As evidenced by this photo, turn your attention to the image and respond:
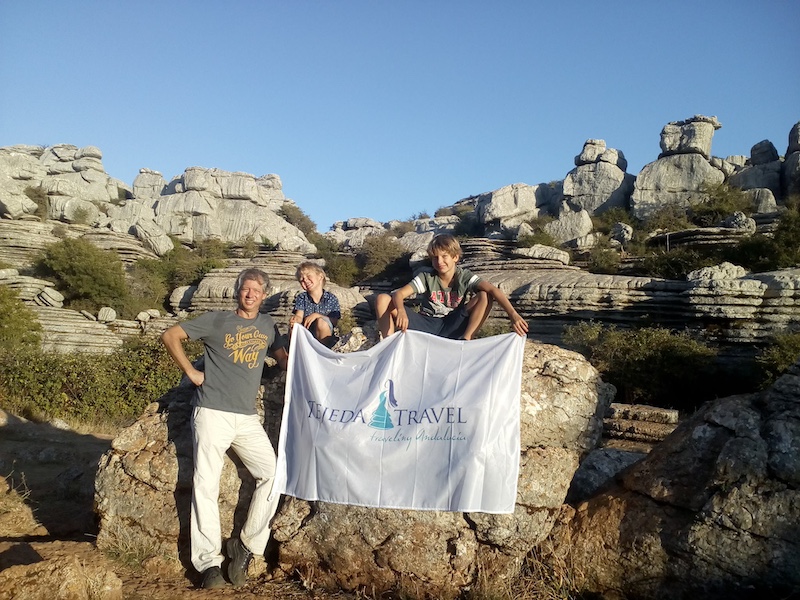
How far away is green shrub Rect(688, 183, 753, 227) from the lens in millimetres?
28328

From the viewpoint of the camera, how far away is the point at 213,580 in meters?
3.80

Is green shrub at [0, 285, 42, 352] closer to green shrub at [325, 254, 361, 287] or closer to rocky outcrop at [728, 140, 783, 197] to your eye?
green shrub at [325, 254, 361, 287]

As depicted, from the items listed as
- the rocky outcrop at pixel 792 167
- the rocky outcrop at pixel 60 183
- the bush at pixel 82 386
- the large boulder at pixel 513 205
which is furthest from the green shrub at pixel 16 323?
the rocky outcrop at pixel 792 167

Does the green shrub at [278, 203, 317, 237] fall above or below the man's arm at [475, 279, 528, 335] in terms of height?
above

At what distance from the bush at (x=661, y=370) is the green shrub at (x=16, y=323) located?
14.4 meters

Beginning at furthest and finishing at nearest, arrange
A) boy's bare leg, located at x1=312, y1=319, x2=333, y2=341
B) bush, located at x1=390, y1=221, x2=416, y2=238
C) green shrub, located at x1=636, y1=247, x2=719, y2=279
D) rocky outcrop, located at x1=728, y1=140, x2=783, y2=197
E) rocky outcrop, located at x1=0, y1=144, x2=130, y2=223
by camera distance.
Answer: bush, located at x1=390, y1=221, x2=416, y2=238
rocky outcrop, located at x1=0, y1=144, x2=130, y2=223
rocky outcrop, located at x1=728, y1=140, x2=783, y2=197
green shrub, located at x1=636, y1=247, x2=719, y2=279
boy's bare leg, located at x1=312, y1=319, x2=333, y2=341

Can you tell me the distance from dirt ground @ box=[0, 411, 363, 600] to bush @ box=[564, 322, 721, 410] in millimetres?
9424

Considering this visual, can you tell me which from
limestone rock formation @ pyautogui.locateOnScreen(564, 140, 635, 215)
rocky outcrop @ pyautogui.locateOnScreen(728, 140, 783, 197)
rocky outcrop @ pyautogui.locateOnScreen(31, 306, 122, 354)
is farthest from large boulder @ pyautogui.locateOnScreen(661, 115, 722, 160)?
rocky outcrop @ pyautogui.locateOnScreen(31, 306, 122, 354)

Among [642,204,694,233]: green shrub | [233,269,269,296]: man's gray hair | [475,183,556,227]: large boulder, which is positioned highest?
[475,183,556,227]: large boulder

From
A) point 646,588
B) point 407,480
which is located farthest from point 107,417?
point 646,588

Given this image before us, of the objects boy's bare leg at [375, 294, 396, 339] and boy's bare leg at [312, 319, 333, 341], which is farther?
boy's bare leg at [312, 319, 333, 341]

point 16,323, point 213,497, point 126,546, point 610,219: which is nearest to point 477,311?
point 213,497

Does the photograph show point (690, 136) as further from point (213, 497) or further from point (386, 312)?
point (213, 497)

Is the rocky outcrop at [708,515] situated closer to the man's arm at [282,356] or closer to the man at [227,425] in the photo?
the man at [227,425]
